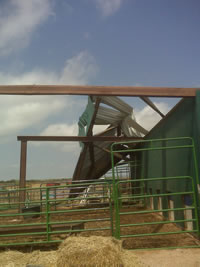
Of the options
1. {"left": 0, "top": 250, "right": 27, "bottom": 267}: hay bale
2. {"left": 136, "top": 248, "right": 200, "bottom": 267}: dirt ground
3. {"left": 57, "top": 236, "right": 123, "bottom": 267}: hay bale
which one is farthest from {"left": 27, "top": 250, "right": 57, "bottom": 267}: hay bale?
{"left": 136, "top": 248, "right": 200, "bottom": 267}: dirt ground

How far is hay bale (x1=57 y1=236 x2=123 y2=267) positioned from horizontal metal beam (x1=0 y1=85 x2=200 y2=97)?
11.4 feet

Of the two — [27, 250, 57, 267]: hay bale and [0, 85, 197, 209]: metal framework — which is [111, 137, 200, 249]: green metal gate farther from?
[27, 250, 57, 267]: hay bale

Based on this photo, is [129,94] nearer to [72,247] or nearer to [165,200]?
[72,247]

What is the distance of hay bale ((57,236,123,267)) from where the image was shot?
4008 millimetres

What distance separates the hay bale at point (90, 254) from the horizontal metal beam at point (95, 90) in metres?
3.48

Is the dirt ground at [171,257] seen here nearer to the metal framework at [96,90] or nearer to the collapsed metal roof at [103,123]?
the metal framework at [96,90]

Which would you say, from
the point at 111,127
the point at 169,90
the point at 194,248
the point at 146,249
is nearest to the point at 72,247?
the point at 146,249

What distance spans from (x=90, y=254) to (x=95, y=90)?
3.74 m

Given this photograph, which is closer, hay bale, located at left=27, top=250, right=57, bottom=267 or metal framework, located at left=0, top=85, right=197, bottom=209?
hay bale, located at left=27, top=250, right=57, bottom=267

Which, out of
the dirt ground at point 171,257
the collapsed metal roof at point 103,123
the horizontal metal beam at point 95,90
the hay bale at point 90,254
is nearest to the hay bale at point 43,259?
the hay bale at point 90,254

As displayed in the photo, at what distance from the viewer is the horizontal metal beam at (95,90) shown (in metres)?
6.11

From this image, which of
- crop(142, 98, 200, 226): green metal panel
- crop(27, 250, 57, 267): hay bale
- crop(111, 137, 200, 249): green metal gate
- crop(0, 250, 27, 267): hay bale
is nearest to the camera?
crop(27, 250, 57, 267): hay bale

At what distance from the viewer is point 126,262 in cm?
429

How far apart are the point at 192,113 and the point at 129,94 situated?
1714 millimetres
